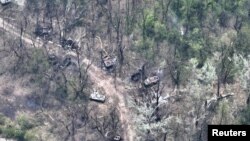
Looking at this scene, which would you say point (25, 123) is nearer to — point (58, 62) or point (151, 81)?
point (58, 62)

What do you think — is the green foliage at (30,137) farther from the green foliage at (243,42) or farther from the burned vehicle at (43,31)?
the green foliage at (243,42)

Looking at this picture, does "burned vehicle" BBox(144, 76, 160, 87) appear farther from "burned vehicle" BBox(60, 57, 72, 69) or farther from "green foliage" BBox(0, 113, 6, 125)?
"green foliage" BBox(0, 113, 6, 125)

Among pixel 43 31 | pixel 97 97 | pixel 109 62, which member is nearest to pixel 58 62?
pixel 43 31

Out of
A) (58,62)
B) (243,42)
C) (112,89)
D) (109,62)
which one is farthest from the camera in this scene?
(58,62)

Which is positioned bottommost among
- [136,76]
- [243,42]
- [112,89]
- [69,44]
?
[112,89]

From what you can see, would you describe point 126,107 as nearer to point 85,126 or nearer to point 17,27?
point 85,126

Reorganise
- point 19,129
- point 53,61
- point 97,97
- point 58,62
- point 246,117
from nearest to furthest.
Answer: point 246,117, point 19,129, point 97,97, point 53,61, point 58,62

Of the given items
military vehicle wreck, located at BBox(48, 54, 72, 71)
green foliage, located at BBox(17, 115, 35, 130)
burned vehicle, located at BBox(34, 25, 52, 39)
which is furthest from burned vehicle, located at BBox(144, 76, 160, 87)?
burned vehicle, located at BBox(34, 25, 52, 39)

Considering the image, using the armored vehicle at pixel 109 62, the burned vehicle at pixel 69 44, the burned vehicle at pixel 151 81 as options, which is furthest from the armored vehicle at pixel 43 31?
the burned vehicle at pixel 151 81
